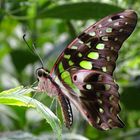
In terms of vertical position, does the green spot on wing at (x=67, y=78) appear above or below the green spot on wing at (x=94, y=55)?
below

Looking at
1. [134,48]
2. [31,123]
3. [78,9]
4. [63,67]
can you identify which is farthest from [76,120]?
[63,67]

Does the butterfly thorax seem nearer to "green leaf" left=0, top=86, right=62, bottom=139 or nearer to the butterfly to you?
the butterfly

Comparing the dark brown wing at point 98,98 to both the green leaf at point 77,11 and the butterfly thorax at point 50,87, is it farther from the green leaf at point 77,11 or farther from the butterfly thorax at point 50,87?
the green leaf at point 77,11

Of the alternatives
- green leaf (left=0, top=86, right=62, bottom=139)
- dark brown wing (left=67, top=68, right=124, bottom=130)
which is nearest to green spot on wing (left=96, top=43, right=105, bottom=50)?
dark brown wing (left=67, top=68, right=124, bottom=130)

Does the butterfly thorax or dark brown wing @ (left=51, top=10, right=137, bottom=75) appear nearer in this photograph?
dark brown wing @ (left=51, top=10, right=137, bottom=75)

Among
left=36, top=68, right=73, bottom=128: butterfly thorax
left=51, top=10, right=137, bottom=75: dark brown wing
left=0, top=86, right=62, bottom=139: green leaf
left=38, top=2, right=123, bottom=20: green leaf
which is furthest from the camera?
left=38, top=2, right=123, bottom=20: green leaf

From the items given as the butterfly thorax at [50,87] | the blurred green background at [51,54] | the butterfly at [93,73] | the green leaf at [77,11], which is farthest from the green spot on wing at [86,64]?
the green leaf at [77,11]

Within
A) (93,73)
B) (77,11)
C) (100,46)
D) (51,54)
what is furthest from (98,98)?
(51,54)
